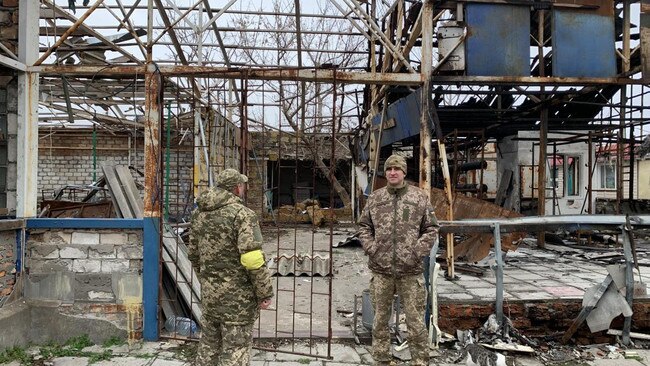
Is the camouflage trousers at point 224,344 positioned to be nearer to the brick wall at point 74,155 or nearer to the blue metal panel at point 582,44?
the blue metal panel at point 582,44

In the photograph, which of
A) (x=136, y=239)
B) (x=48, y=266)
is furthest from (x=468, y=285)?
(x=48, y=266)

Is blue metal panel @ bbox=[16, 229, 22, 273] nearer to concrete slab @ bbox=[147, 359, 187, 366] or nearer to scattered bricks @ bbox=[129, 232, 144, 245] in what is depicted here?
scattered bricks @ bbox=[129, 232, 144, 245]

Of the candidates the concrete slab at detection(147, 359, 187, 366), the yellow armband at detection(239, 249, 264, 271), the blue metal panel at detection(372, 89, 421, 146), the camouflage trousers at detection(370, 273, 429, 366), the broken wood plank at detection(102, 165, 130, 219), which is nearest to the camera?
the yellow armband at detection(239, 249, 264, 271)

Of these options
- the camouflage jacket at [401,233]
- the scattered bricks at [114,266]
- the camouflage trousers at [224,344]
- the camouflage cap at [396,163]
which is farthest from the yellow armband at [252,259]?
the scattered bricks at [114,266]

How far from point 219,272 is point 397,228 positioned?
5.34ft

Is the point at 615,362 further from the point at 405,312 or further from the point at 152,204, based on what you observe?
the point at 152,204

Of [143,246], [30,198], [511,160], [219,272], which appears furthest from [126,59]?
[511,160]

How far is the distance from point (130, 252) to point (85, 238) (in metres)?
0.51

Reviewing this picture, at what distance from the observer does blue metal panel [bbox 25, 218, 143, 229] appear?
5.06 m

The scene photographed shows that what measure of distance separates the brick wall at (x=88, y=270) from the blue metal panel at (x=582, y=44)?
583 centimetres

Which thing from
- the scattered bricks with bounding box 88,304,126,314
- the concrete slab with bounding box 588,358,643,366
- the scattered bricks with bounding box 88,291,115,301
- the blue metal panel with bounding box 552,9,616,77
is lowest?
the concrete slab with bounding box 588,358,643,366

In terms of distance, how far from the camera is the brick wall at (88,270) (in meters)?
5.08

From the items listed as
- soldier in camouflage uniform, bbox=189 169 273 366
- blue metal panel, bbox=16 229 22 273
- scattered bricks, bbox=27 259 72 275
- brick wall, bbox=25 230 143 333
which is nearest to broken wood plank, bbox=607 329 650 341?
soldier in camouflage uniform, bbox=189 169 273 366

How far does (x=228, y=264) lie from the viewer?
3.65 metres
